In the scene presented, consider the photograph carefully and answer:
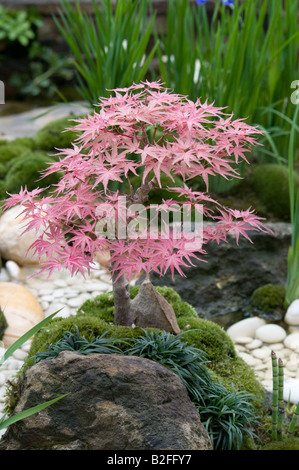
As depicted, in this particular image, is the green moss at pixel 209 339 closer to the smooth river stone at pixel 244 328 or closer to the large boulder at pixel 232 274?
the smooth river stone at pixel 244 328

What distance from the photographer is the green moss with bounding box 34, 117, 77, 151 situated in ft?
13.2

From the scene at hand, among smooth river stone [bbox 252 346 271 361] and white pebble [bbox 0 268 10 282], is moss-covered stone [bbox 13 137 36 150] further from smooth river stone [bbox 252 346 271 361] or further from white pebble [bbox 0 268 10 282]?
smooth river stone [bbox 252 346 271 361]

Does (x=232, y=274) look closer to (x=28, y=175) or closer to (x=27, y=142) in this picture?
(x=28, y=175)

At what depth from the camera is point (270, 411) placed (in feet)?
6.97

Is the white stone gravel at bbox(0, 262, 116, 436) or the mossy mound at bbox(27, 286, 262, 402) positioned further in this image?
the white stone gravel at bbox(0, 262, 116, 436)

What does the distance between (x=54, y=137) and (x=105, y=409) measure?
2.79 m

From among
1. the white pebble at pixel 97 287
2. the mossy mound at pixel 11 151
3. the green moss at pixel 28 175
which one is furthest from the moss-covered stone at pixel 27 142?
the white pebble at pixel 97 287

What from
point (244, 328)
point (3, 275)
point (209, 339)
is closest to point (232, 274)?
point (244, 328)

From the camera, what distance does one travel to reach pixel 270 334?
2840mm

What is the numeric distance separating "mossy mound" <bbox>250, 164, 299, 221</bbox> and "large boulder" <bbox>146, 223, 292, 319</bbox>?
0.29 metres

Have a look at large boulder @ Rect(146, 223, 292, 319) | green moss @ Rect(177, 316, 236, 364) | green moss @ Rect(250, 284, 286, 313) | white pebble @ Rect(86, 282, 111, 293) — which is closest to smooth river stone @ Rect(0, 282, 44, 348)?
white pebble @ Rect(86, 282, 111, 293)

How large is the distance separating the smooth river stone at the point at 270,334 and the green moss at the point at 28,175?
1.63m

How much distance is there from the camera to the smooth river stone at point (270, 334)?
2.84m

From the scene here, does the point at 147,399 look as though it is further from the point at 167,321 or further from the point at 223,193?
the point at 223,193
